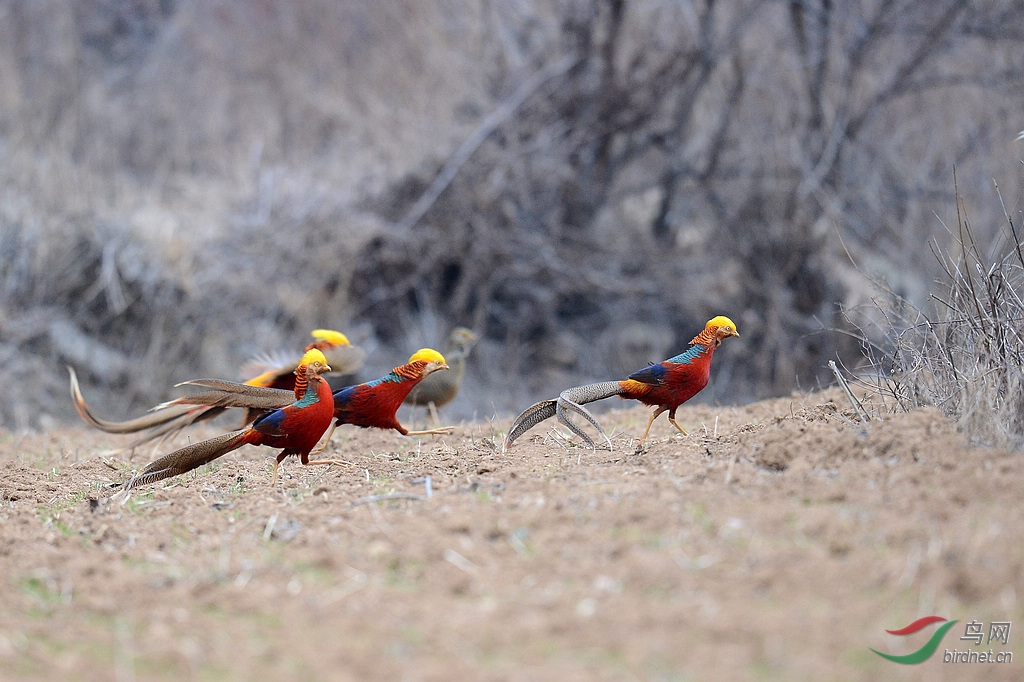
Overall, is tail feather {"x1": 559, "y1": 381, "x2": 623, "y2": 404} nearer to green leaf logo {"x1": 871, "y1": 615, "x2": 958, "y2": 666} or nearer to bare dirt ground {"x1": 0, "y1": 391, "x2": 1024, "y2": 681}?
bare dirt ground {"x1": 0, "y1": 391, "x2": 1024, "y2": 681}

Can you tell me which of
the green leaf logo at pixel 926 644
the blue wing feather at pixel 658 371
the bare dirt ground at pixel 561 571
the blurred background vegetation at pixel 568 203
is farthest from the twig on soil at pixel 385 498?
the blurred background vegetation at pixel 568 203

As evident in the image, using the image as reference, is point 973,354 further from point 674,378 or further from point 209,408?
point 209,408

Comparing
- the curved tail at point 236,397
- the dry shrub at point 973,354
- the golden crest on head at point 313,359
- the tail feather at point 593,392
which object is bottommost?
the curved tail at point 236,397

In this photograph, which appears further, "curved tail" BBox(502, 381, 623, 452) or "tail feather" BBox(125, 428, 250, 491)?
"curved tail" BBox(502, 381, 623, 452)

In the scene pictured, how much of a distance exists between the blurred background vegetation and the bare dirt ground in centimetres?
705

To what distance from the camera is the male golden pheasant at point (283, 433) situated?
465 centimetres

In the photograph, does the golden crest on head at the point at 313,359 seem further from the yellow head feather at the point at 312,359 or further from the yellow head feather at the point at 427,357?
the yellow head feather at the point at 427,357

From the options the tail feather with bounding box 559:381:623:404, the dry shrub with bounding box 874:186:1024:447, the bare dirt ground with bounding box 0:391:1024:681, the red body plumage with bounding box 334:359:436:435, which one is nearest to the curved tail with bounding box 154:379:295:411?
the red body plumage with bounding box 334:359:436:435

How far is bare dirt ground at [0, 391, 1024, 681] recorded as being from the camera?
2.60m

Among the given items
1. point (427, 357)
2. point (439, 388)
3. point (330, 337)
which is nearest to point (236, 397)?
point (427, 357)

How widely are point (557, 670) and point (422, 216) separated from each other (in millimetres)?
9865

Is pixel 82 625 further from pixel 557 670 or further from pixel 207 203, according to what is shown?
pixel 207 203

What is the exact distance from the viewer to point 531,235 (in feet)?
40.2

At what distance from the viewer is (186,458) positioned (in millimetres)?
4648
